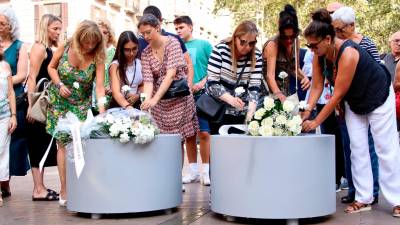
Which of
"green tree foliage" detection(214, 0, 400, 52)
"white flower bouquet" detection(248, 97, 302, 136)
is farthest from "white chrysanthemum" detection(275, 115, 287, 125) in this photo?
"green tree foliage" detection(214, 0, 400, 52)

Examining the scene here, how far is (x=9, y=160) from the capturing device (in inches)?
297

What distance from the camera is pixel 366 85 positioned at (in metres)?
5.79

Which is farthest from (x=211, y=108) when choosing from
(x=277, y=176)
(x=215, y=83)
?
(x=277, y=176)

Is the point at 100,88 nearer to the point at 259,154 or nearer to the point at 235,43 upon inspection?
the point at 235,43

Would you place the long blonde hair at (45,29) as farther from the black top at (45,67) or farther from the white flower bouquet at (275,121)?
the white flower bouquet at (275,121)

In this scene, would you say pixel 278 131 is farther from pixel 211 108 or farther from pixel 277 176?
pixel 211 108

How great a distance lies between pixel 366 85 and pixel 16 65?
156 inches

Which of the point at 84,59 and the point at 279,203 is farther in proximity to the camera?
the point at 84,59

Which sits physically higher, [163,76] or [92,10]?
[92,10]

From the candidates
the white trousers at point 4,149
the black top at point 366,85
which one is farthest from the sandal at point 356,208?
the white trousers at point 4,149

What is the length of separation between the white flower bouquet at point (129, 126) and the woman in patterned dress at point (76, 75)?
1.84 ft

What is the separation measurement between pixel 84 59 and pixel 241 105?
1620 millimetres

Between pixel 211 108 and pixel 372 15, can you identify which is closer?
pixel 211 108

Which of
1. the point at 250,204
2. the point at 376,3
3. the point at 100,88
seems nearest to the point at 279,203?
the point at 250,204
